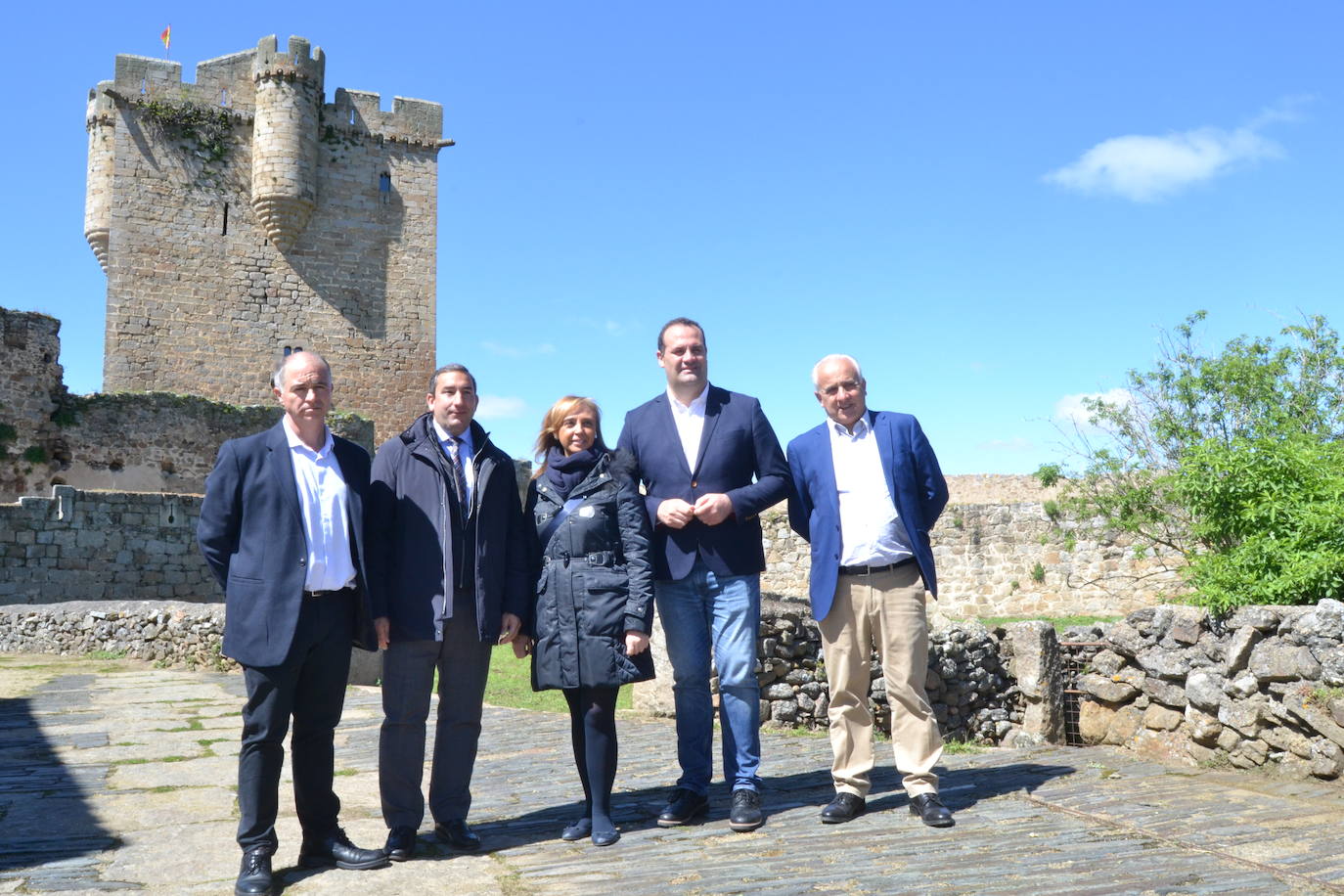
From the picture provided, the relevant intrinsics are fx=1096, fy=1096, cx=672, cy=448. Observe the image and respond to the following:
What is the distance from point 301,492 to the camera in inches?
153

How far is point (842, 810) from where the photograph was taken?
4387mm

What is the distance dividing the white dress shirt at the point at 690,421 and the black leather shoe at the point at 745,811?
1.37 meters

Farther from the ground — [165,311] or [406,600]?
[165,311]

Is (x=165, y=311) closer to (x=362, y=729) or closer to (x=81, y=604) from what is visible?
(x=81, y=604)

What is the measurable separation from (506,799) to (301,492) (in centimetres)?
196

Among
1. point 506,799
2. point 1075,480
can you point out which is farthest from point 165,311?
point 506,799

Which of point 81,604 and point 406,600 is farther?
point 81,604

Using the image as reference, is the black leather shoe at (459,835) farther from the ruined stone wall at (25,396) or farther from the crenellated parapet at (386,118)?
the crenellated parapet at (386,118)

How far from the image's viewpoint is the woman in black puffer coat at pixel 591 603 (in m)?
4.12

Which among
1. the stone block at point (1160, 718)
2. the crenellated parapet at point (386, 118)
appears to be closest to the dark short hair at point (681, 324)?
the stone block at point (1160, 718)

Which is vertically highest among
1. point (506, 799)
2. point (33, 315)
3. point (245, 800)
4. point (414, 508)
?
point (33, 315)

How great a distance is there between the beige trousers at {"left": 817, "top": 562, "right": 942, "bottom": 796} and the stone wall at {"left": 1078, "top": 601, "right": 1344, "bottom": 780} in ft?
6.32

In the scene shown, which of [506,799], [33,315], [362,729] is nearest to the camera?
[506,799]

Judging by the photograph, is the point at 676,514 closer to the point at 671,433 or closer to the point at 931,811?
the point at 671,433
